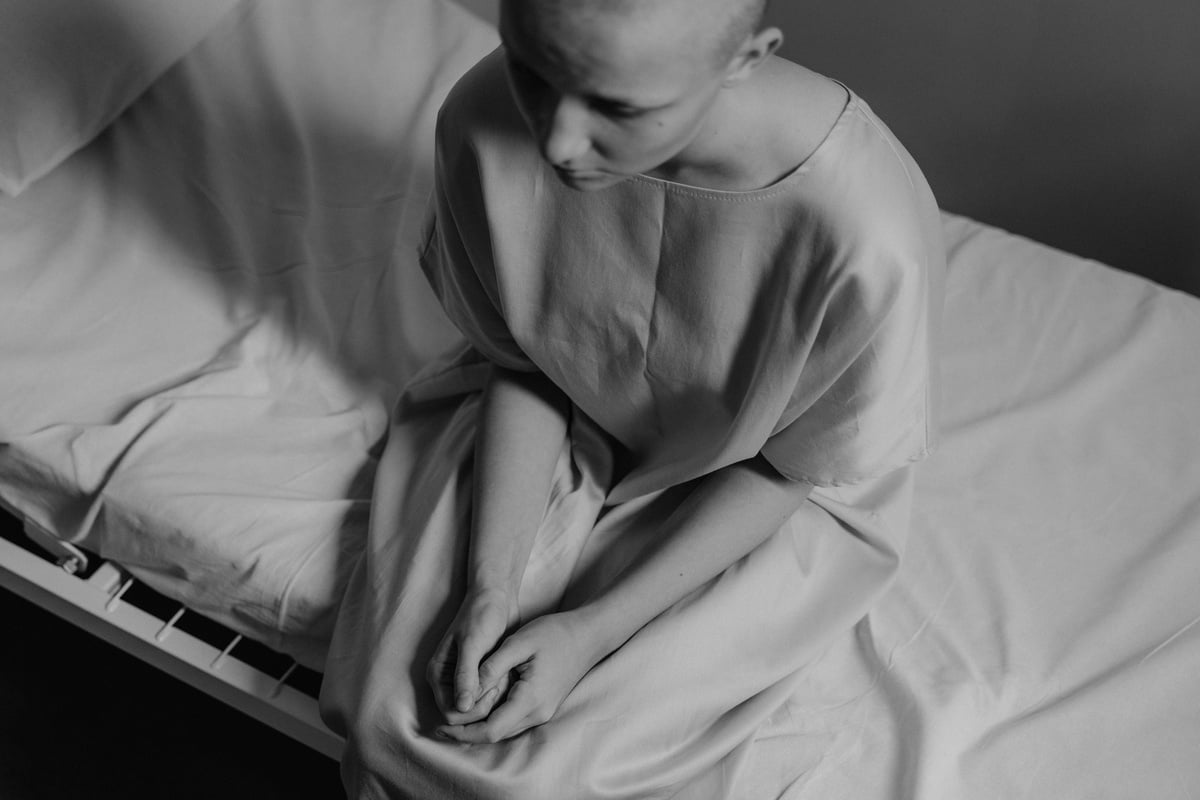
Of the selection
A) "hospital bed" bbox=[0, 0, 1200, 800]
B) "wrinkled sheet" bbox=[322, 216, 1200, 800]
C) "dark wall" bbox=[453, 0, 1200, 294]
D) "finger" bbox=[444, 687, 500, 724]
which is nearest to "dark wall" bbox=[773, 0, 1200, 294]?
"dark wall" bbox=[453, 0, 1200, 294]

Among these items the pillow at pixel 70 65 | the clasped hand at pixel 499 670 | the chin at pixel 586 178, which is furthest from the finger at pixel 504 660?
the pillow at pixel 70 65

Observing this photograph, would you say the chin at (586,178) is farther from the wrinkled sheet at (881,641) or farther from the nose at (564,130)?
the wrinkled sheet at (881,641)

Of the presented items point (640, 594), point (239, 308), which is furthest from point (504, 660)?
point (239, 308)

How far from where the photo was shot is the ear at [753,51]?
0.67 m

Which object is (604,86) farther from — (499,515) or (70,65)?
(70,65)

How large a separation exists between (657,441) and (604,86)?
1.37 ft

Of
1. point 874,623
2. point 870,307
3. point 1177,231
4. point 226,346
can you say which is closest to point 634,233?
point 870,307

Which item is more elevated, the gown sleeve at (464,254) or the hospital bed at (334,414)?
the gown sleeve at (464,254)

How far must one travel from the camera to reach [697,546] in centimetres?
95

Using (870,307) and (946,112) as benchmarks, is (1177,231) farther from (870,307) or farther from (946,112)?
(870,307)

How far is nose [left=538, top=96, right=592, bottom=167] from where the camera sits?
66 cm

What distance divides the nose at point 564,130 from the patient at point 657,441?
0.6 inches

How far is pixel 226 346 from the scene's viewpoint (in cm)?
122

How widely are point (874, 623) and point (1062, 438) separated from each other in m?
0.30
